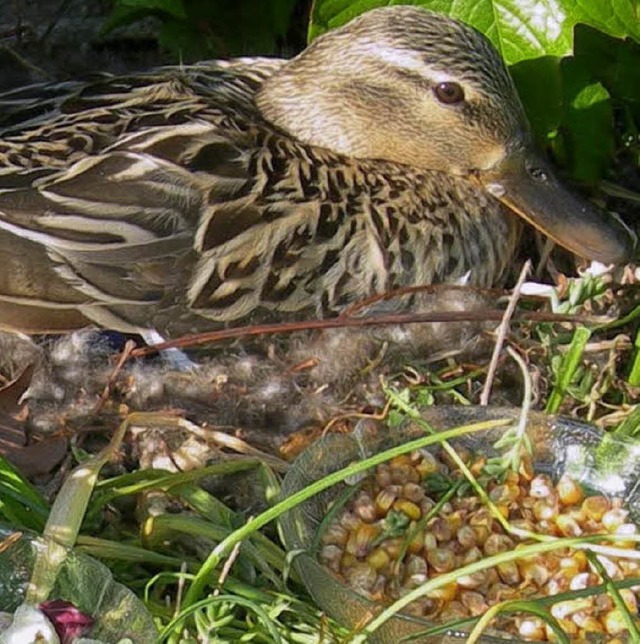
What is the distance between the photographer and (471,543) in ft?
8.50

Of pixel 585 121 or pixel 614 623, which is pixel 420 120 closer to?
pixel 585 121

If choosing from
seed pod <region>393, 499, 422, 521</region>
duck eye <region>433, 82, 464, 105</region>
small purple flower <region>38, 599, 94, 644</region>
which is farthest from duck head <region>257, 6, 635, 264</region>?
small purple flower <region>38, 599, 94, 644</region>

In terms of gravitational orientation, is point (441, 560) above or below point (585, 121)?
below

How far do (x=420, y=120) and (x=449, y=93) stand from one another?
0.27ft

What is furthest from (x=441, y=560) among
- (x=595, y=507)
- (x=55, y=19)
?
(x=55, y=19)

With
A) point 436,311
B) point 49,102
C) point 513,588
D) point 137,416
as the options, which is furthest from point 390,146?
point 513,588

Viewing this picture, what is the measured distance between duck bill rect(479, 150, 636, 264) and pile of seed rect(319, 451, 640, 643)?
0.75m

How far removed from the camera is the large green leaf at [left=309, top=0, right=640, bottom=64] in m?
3.21

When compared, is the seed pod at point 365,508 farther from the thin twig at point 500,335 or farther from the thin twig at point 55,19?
the thin twig at point 55,19

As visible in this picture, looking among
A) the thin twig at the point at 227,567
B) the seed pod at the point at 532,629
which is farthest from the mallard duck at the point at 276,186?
the seed pod at the point at 532,629

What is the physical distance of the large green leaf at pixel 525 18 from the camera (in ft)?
10.5

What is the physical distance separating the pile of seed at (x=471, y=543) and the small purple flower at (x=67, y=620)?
42 centimetres

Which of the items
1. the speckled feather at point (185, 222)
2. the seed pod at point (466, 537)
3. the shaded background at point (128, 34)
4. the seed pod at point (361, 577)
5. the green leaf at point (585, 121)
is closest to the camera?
the seed pod at point (361, 577)

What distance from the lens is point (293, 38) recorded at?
13.6ft
